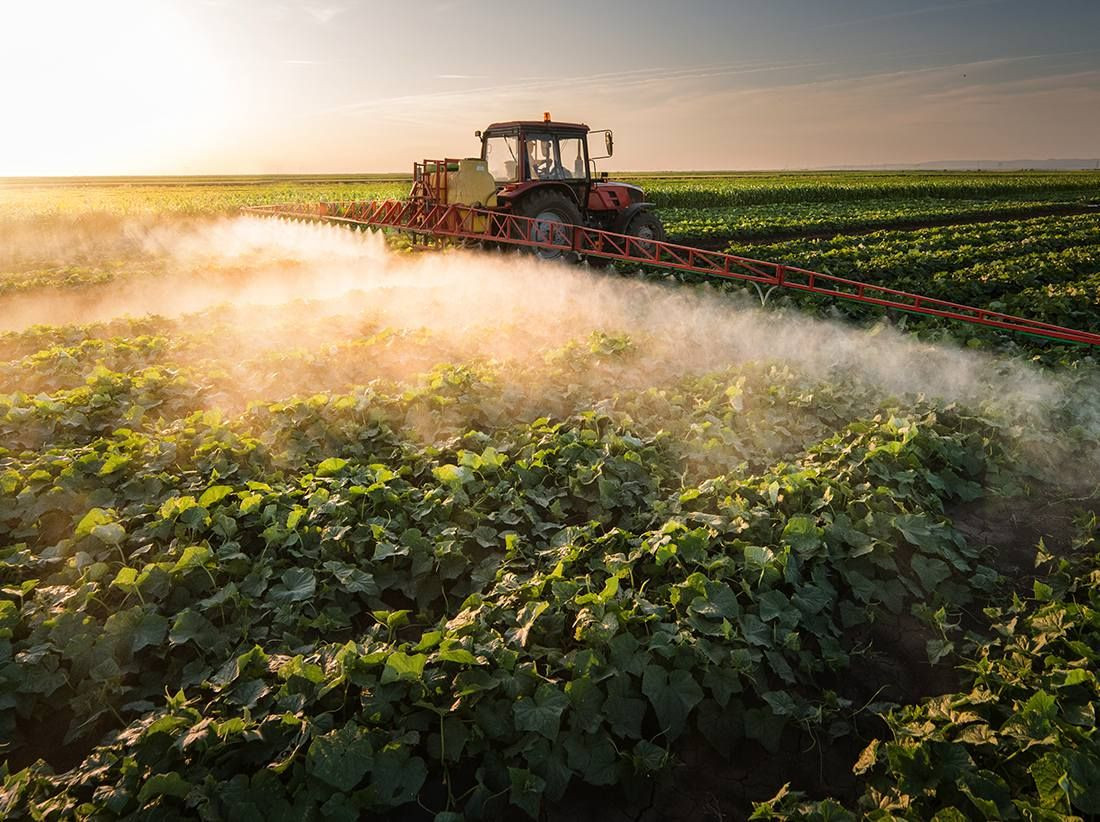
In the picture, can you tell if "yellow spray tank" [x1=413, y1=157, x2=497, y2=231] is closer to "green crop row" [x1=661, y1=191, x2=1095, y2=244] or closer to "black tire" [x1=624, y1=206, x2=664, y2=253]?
"black tire" [x1=624, y1=206, x2=664, y2=253]

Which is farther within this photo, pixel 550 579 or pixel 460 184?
pixel 460 184

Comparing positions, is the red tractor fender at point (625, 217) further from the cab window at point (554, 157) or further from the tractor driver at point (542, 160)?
the tractor driver at point (542, 160)

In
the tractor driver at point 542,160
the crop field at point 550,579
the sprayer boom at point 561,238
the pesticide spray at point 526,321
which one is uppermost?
the tractor driver at point 542,160

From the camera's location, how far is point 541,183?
40.7ft

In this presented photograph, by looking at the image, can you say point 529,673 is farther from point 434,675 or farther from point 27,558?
point 27,558

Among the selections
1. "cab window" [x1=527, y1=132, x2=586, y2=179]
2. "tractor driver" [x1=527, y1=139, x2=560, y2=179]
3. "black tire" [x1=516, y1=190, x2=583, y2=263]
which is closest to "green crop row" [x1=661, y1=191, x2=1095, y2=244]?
"cab window" [x1=527, y1=132, x2=586, y2=179]

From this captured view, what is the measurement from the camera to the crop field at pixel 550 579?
2.72 meters

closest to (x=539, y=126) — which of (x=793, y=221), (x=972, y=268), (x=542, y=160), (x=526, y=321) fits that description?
(x=542, y=160)

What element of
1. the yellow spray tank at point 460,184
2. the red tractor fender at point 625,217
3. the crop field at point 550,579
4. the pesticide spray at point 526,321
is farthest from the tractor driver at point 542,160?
the crop field at point 550,579

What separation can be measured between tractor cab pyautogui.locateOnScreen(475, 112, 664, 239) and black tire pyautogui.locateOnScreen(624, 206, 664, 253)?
0.07ft

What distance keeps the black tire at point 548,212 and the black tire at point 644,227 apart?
1.47 meters

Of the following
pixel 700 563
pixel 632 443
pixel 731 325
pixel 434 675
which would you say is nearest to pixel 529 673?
pixel 434 675

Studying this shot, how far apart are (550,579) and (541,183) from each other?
33.8 feet

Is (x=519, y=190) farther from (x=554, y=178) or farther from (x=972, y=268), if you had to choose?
(x=972, y=268)
